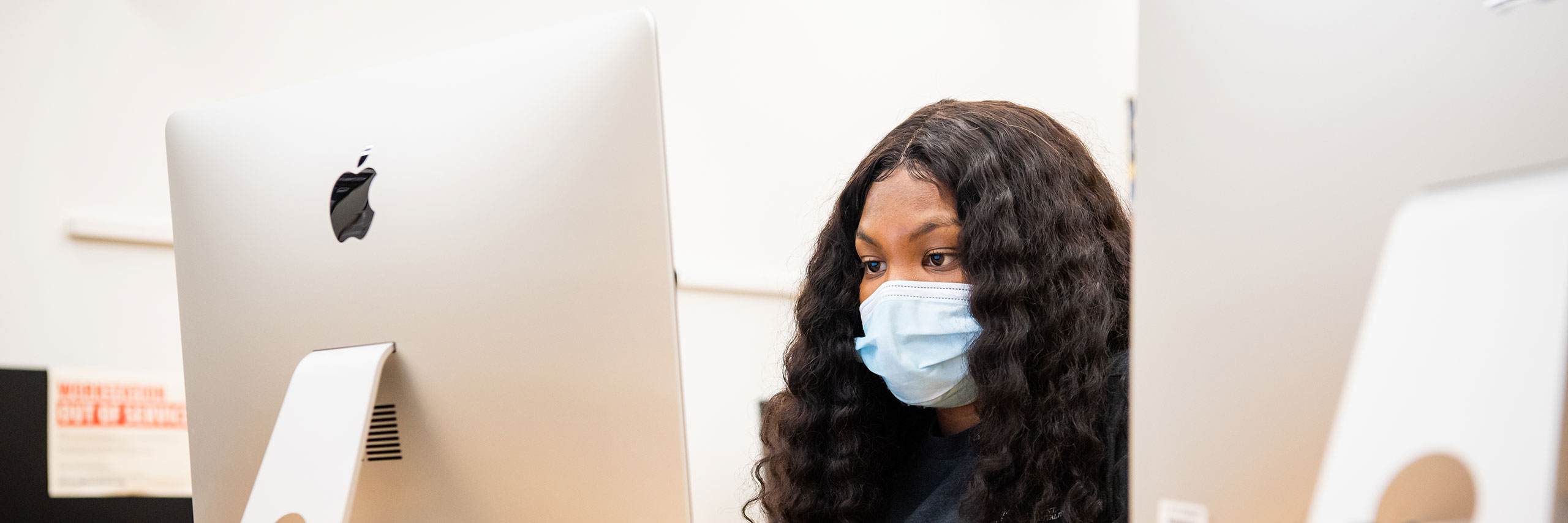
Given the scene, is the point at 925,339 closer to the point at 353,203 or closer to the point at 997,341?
the point at 997,341

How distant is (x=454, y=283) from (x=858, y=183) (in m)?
0.64

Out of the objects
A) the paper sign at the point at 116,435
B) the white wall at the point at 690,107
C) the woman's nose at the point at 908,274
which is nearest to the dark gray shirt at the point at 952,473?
the woman's nose at the point at 908,274

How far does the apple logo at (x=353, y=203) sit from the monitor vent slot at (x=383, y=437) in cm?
14

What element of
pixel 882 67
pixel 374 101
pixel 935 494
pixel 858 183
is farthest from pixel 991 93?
pixel 374 101

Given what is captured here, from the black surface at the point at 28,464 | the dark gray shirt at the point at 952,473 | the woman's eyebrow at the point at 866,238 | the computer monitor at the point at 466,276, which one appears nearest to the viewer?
the computer monitor at the point at 466,276

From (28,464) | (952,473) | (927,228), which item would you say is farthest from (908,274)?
(28,464)

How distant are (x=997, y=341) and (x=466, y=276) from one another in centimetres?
58

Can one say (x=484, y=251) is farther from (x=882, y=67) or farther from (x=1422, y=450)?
(x=882, y=67)

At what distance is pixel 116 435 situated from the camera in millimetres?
1461

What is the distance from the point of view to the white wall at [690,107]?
1.44m

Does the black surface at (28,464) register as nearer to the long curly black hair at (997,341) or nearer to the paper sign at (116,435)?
the paper sign at (116,435)

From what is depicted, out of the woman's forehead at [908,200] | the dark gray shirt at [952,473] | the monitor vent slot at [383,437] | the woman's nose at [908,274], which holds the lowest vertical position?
the dark gray shirt at [952,473]

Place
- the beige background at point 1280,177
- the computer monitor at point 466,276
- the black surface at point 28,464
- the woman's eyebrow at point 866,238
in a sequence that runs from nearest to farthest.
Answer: the beige background at point 1280,177
the computer monitor at point 466,276
the woman's eyebrow at point 866,238
the black surface at point 28,464

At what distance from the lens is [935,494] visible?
1151mm
